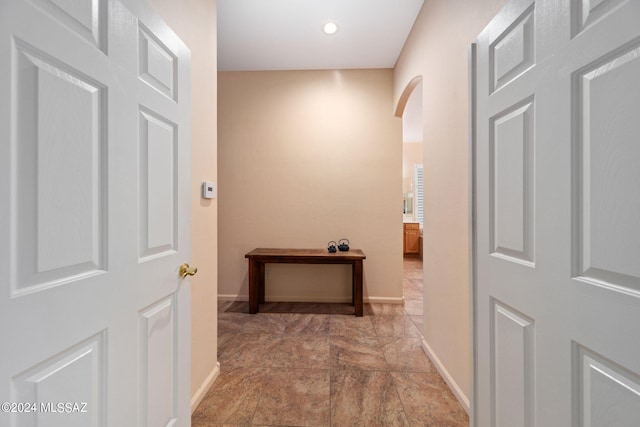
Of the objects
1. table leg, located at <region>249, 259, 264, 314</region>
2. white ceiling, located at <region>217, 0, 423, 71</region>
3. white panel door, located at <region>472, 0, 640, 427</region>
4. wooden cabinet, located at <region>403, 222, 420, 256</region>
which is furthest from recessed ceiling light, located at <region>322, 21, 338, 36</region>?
wooden cabinet, located at <region>403, 222, 420, 256</region>

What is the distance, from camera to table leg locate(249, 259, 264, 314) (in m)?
3.21

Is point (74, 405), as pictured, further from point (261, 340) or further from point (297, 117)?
point (297, 117)

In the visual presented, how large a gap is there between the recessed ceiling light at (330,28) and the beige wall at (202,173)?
1202 millimetres

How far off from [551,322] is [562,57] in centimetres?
79

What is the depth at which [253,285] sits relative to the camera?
326 centimetres

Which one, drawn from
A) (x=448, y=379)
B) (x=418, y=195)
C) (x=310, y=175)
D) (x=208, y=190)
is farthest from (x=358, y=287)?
(x=418, y=195)

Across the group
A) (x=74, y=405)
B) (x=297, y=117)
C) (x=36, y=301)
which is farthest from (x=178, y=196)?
(x=297, y=117)

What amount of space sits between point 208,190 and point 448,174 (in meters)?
1.61

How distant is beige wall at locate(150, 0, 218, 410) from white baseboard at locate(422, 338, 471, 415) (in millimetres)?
1575

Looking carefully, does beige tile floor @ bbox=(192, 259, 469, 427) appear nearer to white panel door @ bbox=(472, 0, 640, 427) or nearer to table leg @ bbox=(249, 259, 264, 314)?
table leg @ bbox=(249, 259, 264, 314)

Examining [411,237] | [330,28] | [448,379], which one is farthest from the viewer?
[411,237]

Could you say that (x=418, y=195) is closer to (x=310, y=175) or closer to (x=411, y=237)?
(x=411, y=237)

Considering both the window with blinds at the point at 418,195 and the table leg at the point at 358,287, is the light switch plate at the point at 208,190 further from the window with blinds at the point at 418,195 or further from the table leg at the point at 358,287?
the window with blinds at the point at 418,195

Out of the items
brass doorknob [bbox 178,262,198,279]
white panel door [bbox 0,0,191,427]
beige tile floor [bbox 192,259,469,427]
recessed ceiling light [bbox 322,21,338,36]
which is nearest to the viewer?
white panel door [bbox 0,0,191,427]
